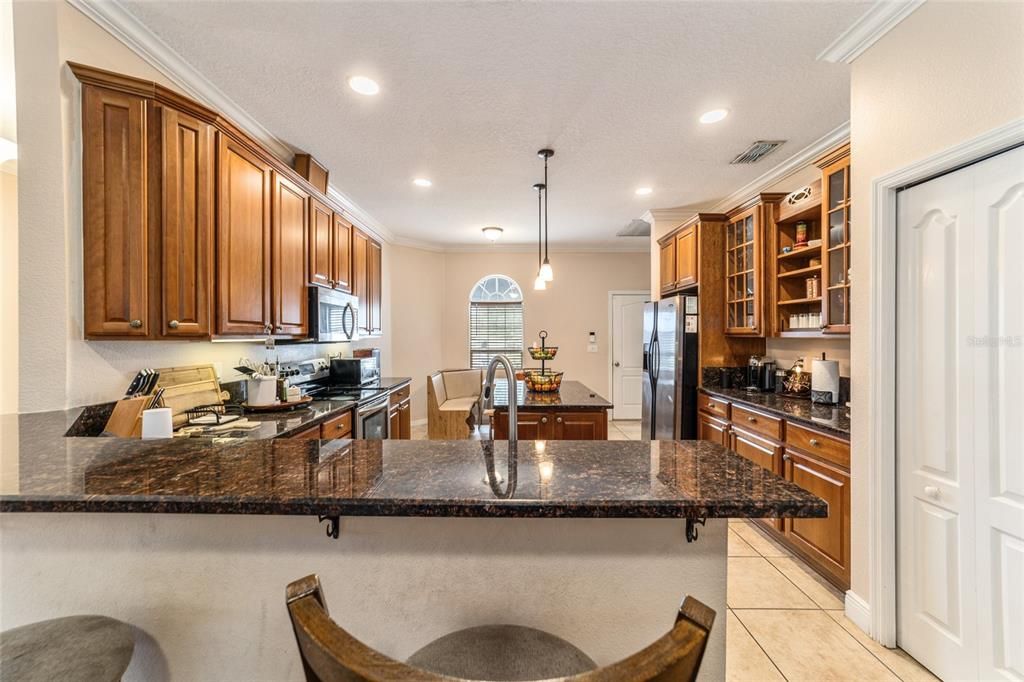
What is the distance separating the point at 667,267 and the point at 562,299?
7.35 ft

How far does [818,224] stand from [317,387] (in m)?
4.17

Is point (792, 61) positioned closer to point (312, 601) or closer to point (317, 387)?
point (312, 601)

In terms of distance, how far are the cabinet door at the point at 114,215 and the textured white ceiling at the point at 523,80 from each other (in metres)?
0.48

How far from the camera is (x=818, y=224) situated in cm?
316

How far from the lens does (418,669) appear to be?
475mm

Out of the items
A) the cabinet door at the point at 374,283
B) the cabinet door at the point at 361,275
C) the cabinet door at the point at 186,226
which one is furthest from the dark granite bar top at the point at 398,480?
the cabinet door at the point at 374,283

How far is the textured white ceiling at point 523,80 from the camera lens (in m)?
1.80

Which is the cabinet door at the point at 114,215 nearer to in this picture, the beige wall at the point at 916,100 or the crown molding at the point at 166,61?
the crown molding at the point at 166,61

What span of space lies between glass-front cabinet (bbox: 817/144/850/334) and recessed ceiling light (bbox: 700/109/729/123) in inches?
28.2

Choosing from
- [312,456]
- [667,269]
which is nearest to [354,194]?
[667,269]

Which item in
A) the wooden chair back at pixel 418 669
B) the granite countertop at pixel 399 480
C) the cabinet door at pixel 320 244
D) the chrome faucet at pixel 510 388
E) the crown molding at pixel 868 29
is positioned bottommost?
the wooden chair back at pixel 418 669

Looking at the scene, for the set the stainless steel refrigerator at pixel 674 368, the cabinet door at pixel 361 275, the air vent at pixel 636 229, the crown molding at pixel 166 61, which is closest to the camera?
the crown molding at pixel 166 61

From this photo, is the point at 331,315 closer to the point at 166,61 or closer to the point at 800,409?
the point at 166,61

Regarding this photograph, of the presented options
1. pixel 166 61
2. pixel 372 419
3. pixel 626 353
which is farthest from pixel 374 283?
pixel 626 353
